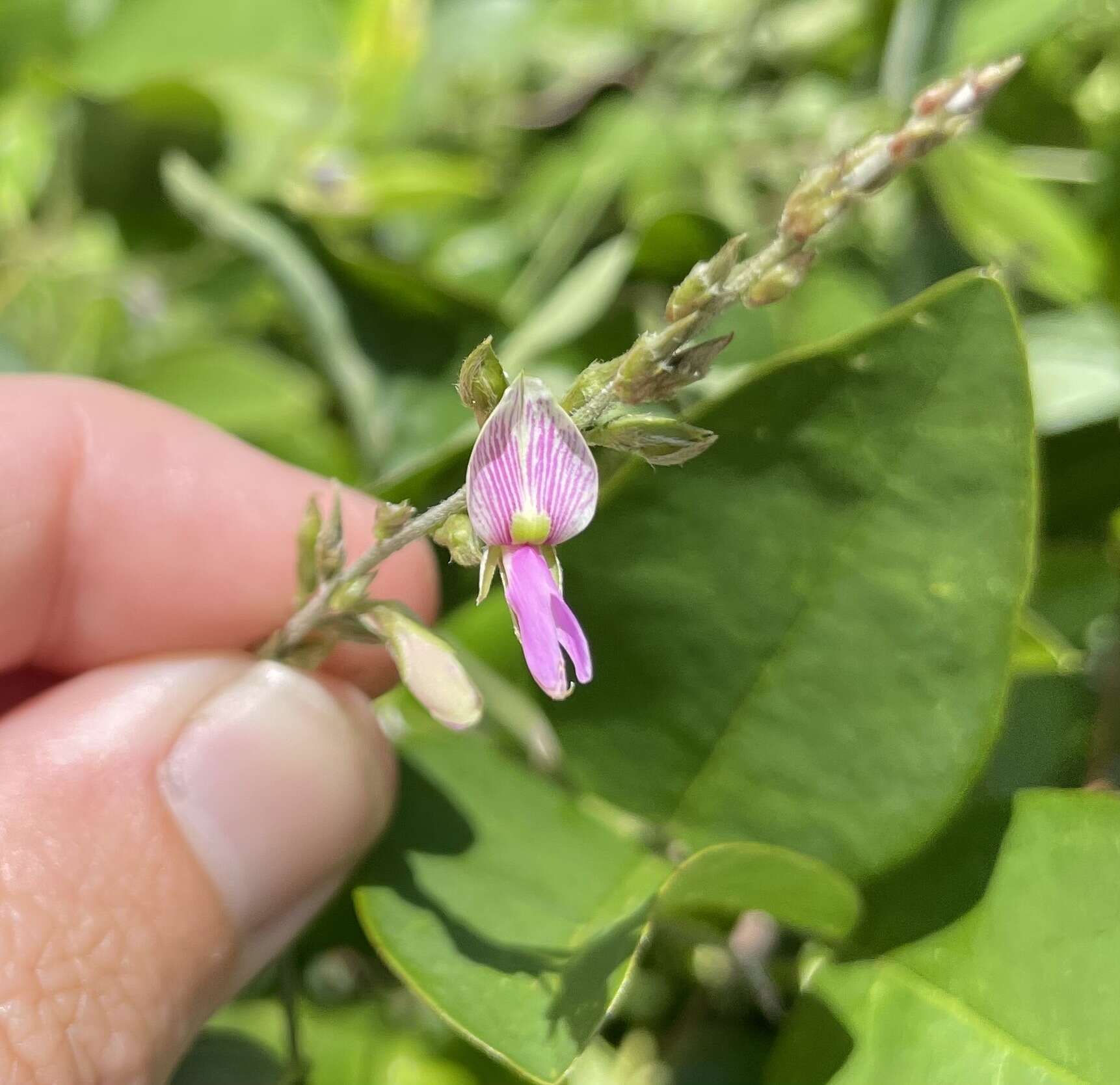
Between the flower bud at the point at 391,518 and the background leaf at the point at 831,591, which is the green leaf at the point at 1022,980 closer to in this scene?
the background leaf at the point at 831,591

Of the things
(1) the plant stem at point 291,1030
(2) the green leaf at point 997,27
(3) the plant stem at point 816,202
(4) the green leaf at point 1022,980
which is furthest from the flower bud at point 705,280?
(2) the green leaf at point 997,27

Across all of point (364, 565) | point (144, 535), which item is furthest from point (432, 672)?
point (144, 535)

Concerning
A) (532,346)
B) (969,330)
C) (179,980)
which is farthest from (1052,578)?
(179,980)

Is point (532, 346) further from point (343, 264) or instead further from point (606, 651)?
point (606, 651)

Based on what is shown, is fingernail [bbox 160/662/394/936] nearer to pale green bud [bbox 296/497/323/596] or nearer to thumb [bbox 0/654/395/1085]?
thumb [bbox 0/654/395/1085]

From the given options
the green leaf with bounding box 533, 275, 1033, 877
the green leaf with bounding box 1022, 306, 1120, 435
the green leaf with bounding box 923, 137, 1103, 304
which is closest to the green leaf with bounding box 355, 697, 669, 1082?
the green leaf with bounding box 533, 275, 1033, 877
